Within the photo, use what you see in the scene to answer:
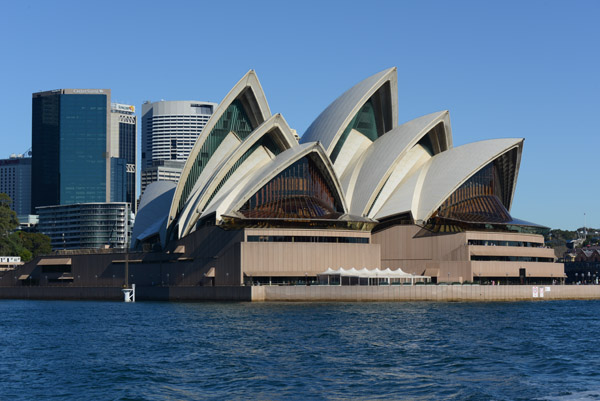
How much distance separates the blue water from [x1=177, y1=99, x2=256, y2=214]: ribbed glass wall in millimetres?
31867

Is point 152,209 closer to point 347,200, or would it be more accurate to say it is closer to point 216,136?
point 216,136

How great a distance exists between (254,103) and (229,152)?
586 centimetres

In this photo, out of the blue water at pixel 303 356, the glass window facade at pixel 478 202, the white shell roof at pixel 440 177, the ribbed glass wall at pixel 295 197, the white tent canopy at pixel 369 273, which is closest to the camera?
the blue water at pixel 303 356

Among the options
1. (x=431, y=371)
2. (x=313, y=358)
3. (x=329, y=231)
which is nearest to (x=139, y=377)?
(x=313, y=358)

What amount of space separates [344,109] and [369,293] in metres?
24.4

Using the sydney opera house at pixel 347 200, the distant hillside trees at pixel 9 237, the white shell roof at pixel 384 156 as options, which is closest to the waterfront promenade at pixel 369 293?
the sydney opera house at pixel 347 200

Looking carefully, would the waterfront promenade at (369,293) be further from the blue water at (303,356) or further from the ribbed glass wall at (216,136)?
the blue water at (303,356)

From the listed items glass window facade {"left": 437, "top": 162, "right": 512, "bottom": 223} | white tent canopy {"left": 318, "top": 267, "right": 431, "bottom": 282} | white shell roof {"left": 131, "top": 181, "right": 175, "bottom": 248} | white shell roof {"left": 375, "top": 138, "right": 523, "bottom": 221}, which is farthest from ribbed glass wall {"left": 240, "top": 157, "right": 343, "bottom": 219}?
white shell roof {"left": 131, "top": 181, "right": 175, "bottom": 248}

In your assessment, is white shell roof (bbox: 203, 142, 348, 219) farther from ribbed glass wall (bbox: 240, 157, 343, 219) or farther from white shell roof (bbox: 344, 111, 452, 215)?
white shell roof (bbox: 344, 111, 452, 215)

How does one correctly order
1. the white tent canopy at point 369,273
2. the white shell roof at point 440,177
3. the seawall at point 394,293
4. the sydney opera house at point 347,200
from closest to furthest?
the seawall at point 394,293 → the white tent canopy at point 369,273 → the sydney opera house at point 347,200 → the white shell roof at point 440,177

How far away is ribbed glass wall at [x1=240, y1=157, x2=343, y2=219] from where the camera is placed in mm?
85881

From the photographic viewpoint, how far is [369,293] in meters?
78.8

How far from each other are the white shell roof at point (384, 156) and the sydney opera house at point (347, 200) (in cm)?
15

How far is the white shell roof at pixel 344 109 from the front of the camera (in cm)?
9408
